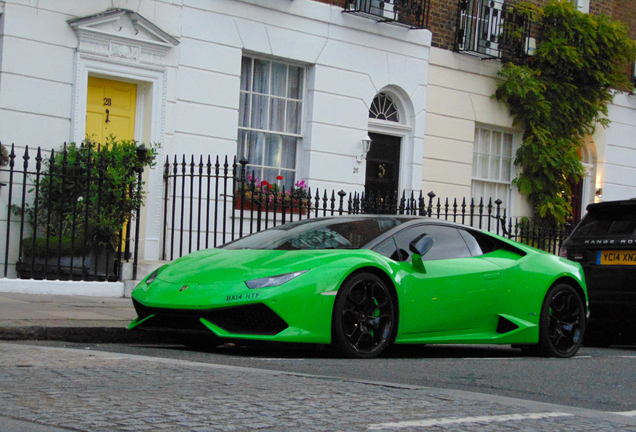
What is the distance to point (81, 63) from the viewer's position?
12680 millimetres

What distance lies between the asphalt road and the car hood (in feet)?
1.98

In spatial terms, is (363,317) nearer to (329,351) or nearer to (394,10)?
(329,351)

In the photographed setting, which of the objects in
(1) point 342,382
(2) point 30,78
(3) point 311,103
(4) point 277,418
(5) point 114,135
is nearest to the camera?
(4) point 277,418

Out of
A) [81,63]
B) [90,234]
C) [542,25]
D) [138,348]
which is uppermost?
[542,25]

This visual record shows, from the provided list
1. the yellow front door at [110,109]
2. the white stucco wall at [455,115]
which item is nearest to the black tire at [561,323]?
the yellow front door at [110,109]

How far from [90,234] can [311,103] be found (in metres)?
5.24

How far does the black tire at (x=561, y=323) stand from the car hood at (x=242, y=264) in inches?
88.8

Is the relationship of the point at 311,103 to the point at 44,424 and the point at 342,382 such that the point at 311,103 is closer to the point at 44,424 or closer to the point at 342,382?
the point at 342,382


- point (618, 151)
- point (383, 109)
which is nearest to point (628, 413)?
point (383, 109)

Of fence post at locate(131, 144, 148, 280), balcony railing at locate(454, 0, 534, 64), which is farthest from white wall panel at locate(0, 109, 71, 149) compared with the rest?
balcony railing at locate(454, 0, 534, 64)

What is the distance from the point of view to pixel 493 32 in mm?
18094

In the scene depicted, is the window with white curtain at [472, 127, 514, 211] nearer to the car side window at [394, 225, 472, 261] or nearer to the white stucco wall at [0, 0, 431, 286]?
the white stucco wall at [0, 0, 431, 286]

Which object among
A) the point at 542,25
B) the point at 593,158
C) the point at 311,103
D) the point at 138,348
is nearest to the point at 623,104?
the point at 593,158

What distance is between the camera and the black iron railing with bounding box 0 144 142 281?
36.9 ft
